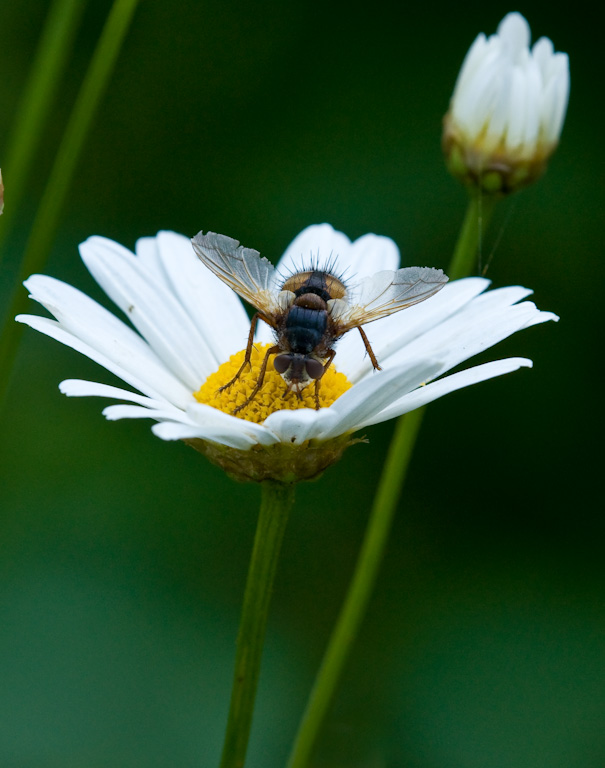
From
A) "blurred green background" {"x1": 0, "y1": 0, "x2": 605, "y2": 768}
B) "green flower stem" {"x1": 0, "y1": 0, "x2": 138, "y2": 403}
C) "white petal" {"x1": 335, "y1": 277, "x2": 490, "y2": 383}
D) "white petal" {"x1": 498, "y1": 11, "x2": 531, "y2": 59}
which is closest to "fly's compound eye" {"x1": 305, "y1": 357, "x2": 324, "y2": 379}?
"white petal" {"x1": 335, "y1": 277, "x2": 490, "y2": 383}

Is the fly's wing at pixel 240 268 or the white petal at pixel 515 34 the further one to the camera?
the white petal at pixel 515 34

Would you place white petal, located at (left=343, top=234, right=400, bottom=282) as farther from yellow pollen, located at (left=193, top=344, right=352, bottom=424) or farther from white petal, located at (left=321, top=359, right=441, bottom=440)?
white petal, located at (left=321, top=359, right=441, bottom=440)

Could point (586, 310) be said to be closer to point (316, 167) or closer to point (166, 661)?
point (316, 167)

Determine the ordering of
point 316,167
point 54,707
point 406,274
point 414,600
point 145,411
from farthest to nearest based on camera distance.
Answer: point 316,167
point 414,600
point 54,707
point 406,274
point 145,411

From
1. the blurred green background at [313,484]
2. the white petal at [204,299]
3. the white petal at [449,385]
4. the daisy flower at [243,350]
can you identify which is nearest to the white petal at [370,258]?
the daisy flower at [243,350]

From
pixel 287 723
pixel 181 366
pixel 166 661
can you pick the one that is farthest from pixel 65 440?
pixel 181 366

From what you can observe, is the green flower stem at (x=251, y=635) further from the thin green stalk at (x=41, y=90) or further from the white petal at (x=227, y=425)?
the thin green stalk at (x=41, y=90)
